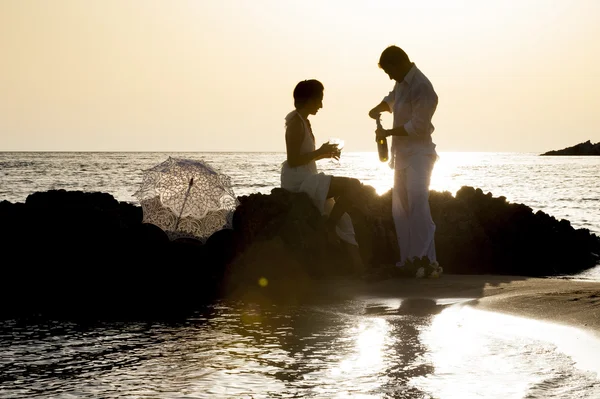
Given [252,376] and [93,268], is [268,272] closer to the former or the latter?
[93,268]

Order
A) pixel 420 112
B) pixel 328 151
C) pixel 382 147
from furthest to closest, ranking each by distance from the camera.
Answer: pixel 382 147 < pixel 328 151 < pixel 420 112

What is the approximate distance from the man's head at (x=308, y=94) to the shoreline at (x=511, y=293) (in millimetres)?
2072

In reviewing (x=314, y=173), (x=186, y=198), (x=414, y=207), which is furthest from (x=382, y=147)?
(x=186, y=198)

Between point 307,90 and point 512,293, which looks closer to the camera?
point 512,293

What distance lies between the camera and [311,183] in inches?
359

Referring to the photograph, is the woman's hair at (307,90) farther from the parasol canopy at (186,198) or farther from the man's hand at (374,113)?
the parasol canopy at (186,198)

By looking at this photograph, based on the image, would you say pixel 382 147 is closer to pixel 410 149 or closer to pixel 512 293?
pixel 410 149

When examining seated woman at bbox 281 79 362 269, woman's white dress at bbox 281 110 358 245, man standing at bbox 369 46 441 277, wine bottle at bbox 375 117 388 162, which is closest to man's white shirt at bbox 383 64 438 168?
man standing at bbox 369 46 441 277

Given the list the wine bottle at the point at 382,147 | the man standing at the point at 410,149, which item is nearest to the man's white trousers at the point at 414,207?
the man standing at the point at 410,149

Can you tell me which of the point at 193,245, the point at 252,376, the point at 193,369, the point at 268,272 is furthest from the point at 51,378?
the point at 193,245

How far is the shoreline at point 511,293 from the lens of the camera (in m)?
6.34

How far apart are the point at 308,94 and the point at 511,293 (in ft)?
10.4

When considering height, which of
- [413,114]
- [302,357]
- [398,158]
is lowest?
[302,357]

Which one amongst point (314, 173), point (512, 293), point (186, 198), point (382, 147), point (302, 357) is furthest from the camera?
point (186, 198)
